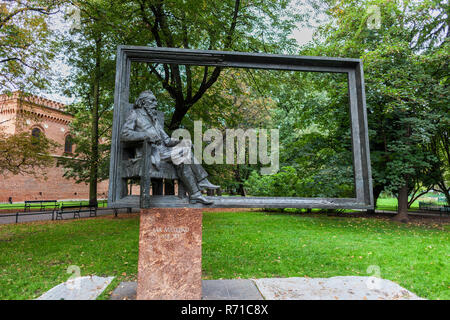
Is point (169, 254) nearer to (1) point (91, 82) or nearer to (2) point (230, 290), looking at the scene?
(2) point (230, 290)

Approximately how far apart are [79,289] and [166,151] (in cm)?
281

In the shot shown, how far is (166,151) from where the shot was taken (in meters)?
4.02

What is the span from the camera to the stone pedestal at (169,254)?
3793 mm

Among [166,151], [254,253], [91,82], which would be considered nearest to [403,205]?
[254,253]

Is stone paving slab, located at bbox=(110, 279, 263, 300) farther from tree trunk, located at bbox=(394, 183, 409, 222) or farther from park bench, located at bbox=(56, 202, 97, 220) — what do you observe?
tree trunk, located at bbox=(394, 183, 409, 222)

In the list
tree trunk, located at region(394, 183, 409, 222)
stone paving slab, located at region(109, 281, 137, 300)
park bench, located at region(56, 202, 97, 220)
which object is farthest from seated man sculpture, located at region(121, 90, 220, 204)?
tree trunk, located at region(394, 183, 409, 222)

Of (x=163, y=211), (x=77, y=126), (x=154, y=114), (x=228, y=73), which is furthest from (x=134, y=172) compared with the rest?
(x=77, y=126)

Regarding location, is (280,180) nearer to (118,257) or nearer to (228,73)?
(228,73)

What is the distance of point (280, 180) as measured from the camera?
14312 mm

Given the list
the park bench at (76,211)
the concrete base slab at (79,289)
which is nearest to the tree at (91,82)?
the park bench at (76,211)

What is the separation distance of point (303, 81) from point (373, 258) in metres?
6.61

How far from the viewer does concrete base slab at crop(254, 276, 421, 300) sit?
4168mm

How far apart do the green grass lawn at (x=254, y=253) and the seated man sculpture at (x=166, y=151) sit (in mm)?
2369

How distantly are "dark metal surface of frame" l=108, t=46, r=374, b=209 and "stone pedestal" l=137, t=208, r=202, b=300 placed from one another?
0.19 m
